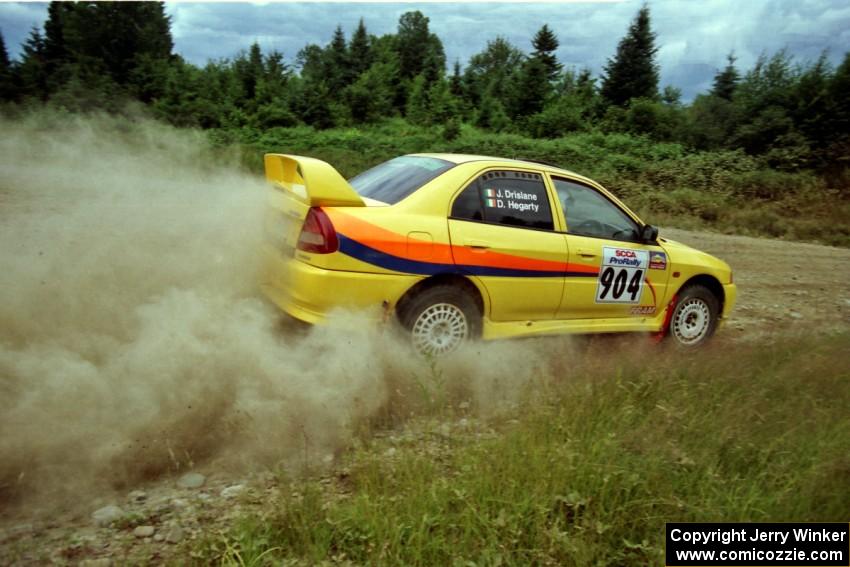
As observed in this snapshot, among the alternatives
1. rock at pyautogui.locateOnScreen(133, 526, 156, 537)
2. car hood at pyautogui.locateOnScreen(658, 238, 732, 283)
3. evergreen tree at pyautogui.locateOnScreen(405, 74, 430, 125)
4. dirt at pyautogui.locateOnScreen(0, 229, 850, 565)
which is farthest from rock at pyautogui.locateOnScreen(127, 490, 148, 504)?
evergreen tree at pyautogui.locateOnScreen(405, 74, 430, 125)

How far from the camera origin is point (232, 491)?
3215mm

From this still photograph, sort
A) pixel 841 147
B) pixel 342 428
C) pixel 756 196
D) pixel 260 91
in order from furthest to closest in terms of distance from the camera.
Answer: pixel 260 91, pixel 841 147, pixel 756 196, pixel 342 428

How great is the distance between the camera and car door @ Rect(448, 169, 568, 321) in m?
4.73

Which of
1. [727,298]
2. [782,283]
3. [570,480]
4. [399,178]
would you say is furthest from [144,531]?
[782,283]

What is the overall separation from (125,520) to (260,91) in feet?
92.0

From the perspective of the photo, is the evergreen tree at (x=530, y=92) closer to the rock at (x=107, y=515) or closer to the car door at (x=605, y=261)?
the car door at (x=605, y=261)

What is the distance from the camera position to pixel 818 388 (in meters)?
4.55

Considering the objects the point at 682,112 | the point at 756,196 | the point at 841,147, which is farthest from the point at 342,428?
the point at 682,112

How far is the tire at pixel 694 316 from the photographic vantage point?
596 cm

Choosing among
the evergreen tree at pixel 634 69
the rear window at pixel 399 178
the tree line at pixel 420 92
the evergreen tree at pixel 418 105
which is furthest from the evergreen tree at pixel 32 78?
the evergreen tree at pixel 634 69

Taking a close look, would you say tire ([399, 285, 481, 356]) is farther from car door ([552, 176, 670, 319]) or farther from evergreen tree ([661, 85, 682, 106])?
evergreen tree ([661, 85, 682, 106])

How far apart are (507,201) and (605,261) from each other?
107cm

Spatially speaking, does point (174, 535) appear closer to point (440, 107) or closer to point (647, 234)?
point (647, 234)

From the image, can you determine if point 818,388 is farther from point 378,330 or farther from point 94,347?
point 94,347
